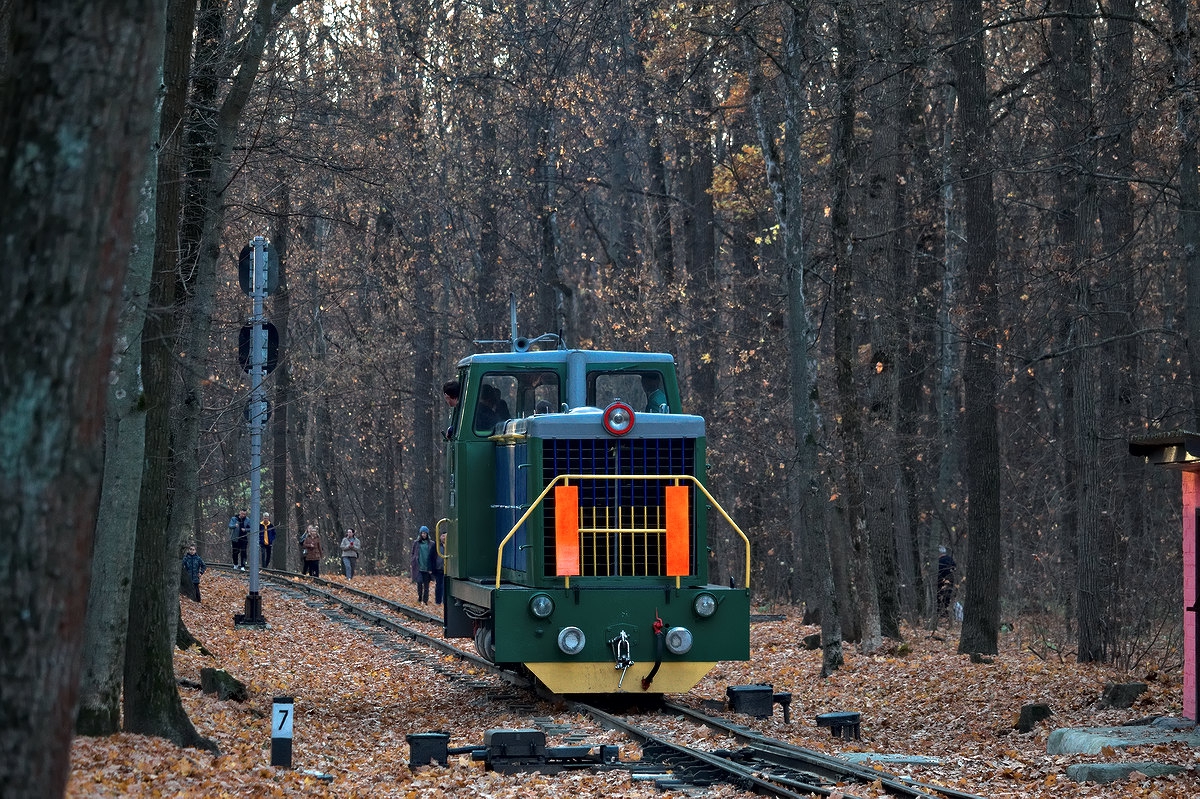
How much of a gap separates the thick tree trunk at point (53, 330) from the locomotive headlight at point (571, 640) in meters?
8.06

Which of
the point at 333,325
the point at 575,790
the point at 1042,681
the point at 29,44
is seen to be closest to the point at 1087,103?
the point at 1042,681

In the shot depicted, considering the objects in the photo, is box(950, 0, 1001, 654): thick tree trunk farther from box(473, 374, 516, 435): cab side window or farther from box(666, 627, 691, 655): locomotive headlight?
box(666, 627, 691, 655): locomotive headlight

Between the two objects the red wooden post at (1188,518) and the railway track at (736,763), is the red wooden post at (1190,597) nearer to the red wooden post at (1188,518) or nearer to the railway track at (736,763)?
the red wooden post at (1188,518)

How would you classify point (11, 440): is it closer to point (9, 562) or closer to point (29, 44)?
point (9, 562)

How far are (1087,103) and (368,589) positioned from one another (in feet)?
67.7

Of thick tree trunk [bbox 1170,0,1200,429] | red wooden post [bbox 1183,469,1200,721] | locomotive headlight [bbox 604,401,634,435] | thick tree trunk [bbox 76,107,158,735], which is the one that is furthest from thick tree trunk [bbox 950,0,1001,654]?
thick tree trunk [bbox 76,107,158,735]

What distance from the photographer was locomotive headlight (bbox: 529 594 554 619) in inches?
513

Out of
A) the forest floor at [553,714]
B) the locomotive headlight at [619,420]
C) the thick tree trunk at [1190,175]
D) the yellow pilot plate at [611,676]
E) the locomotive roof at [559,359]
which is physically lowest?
the forest floor at [553,714]

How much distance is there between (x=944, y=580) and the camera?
88.6 ft

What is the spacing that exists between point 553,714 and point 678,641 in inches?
62.6

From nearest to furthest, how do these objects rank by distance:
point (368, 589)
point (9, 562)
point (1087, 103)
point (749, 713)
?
point (9, 562)
point (749, 713)
point (1087, 103)
point (368, 589)

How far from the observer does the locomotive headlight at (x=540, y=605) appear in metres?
13.0

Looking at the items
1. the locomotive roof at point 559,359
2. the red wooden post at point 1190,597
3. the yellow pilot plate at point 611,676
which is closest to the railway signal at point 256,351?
the locomotive roof at point 559,359

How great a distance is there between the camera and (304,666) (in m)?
18.8
